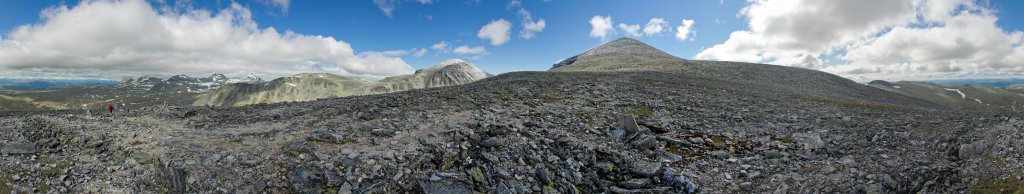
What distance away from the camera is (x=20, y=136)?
51.2 ft

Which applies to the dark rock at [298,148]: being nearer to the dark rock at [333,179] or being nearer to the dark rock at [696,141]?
the dark rock at [333,179]

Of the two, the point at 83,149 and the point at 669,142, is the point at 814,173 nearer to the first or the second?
the point at 669,142

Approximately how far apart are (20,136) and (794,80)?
263ft

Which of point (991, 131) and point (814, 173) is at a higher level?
point (991, 131)

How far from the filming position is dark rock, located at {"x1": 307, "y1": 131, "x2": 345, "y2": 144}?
16.3 metres

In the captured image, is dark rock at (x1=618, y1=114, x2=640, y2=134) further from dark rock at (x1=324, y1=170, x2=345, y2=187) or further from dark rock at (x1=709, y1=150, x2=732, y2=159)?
dark rock at (x1=324, y1=170, x2=345, y2=187)

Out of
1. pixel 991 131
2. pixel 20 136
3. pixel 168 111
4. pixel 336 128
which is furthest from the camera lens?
pixel 168 111

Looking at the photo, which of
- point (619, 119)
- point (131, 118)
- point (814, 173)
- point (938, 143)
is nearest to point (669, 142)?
point (619, 119)

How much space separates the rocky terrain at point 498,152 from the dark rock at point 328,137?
0.08 meters

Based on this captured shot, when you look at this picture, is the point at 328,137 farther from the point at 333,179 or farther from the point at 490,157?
the point at 490,157

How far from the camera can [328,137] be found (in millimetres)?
16625

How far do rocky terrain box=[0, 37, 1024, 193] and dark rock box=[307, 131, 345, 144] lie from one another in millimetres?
80

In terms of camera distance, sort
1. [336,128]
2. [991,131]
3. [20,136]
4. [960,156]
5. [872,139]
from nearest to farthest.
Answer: [960,156] < [991,131] < [20,136] < [872,139] < [336,128]

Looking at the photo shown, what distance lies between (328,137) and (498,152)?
6.81 metres
